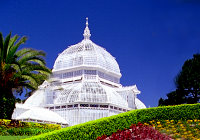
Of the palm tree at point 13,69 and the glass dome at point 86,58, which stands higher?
the glass dome at point 86,58

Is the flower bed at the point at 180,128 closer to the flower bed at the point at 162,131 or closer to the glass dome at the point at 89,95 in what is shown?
the flower bed at the point at 162,131

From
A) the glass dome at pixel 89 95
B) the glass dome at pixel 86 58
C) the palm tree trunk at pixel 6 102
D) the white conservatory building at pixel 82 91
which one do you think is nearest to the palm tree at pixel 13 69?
the palm tree trunk at pixel 6 102

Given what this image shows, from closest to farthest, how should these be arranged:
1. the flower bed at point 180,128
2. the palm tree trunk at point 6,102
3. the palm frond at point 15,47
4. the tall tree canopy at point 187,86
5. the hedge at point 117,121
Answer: the hedge at point 117,121 → the flower bed at point 180,128 → the palm tree trunk at point 6,102 → the palm frond at point 15,47 → the tall tree canopy at point 187,86

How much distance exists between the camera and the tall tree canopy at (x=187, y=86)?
41469mm

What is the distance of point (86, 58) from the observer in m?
42.2

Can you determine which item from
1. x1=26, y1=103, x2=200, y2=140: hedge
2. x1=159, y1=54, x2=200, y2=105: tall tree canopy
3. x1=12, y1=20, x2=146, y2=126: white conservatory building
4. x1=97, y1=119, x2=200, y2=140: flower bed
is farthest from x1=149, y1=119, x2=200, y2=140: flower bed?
x1=159, y1=54, x2=200, y2=105: tall tree canopy

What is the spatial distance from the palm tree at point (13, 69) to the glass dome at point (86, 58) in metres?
19.5

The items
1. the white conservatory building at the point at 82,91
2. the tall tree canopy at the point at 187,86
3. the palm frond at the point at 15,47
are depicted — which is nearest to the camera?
the palm frond at the point at 15,47

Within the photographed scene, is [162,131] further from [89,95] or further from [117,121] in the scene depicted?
[89,95]

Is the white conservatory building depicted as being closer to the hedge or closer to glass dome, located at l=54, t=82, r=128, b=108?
glass dome, located at l=54, t=82, r=128, b=108

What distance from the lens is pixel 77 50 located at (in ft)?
144

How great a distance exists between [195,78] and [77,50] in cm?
1620

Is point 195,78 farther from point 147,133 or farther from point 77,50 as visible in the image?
point 147,133

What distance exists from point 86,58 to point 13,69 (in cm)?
2109
